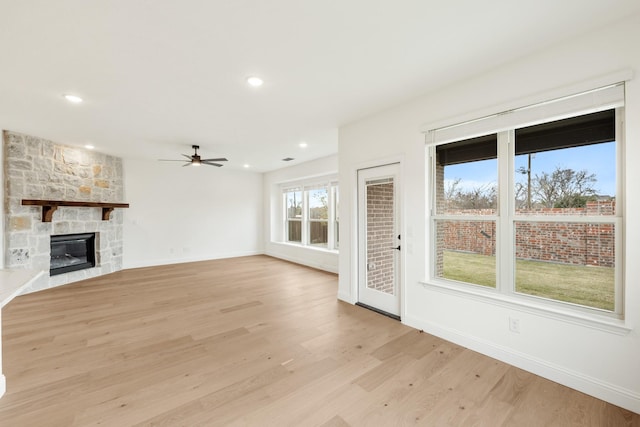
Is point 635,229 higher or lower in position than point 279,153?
lower

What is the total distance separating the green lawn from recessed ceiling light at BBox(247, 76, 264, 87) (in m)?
2.68

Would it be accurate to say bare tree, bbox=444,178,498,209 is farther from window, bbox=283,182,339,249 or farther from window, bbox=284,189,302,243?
window, bbox=284,189,302,243

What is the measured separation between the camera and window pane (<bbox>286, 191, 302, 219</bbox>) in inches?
301

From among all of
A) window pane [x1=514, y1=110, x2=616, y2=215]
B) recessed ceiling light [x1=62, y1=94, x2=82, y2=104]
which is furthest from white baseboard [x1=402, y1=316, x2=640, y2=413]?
recessed ceiling light [x1=62, y1=94, x2=82, y2=104]

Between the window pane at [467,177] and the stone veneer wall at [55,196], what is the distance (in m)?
6.37

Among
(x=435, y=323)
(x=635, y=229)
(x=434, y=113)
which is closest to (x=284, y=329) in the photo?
(x=435, y=323)

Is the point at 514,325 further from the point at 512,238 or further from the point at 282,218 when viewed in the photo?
the point at 282,218

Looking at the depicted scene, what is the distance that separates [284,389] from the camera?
2111mm

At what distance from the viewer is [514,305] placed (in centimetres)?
241

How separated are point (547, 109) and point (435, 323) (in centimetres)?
224

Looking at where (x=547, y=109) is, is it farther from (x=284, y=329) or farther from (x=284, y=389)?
(x=284, y=329)

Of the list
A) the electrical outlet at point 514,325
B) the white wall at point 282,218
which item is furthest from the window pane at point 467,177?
the white wall at point 282,218

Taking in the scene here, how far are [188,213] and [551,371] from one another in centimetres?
746

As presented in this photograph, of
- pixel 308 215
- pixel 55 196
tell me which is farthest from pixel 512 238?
pixel 55 196
